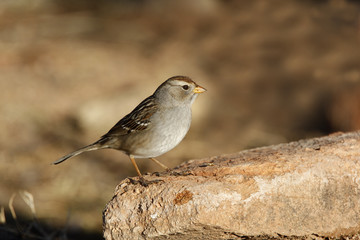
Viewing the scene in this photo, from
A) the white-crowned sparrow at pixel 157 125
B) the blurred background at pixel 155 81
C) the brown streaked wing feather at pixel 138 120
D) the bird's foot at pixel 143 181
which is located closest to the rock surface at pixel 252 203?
the bird's foot at pixel 143 181

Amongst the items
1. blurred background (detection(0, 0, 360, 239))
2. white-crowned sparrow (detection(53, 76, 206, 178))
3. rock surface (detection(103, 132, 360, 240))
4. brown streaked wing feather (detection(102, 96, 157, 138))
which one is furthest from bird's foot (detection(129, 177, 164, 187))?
blurred background (detection(0, 0, 360, 239))

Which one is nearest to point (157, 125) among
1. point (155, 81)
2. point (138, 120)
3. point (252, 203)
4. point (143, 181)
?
point (138, 120)

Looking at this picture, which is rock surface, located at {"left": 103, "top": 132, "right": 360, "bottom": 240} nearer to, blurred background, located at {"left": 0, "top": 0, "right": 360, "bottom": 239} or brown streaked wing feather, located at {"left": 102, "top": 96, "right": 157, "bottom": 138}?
brown streaked wing feather, located at {"left": 102, "top": 96, "right": 157, "bottom": 138}

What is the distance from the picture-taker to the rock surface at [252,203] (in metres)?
4.32

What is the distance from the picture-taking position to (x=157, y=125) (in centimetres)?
562

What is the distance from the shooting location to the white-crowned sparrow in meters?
5.55

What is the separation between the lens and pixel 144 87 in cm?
1120

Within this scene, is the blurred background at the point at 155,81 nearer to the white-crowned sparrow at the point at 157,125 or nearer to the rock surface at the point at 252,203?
the white-crowned sparrow at the point at 157,125

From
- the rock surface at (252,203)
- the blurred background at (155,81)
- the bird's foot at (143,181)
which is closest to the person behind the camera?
the rock surface at (252,203)

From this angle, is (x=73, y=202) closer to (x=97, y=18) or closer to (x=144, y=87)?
(x=144, y=87)

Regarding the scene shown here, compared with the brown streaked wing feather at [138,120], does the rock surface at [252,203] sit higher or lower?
lower

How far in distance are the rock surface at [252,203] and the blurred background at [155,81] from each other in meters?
3.74

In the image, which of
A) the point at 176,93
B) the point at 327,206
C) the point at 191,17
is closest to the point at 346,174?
the point at 327,206

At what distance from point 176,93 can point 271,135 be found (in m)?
5.02
